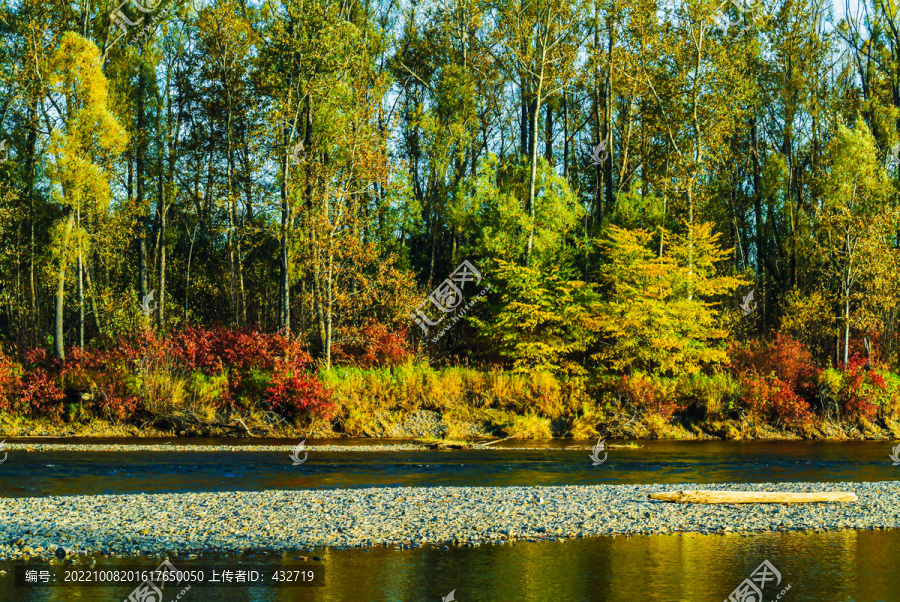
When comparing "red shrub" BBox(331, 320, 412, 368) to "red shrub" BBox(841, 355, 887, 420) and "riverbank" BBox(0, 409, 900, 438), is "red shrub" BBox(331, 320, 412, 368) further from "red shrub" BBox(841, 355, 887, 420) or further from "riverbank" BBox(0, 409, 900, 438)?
"red shrub" BBox(841, 355, 887, 420)

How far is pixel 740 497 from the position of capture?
55.2ft

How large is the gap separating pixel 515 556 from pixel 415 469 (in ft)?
32.6

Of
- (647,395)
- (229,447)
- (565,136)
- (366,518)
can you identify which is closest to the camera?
(366,518)

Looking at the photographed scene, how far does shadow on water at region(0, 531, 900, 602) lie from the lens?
10430 millimetres

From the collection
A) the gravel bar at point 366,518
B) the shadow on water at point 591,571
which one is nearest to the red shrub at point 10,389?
the gravel bar at point 366,518

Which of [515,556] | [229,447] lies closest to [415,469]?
[229,447]

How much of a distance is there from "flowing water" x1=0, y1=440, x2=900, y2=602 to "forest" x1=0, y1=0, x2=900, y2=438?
28.9 feet

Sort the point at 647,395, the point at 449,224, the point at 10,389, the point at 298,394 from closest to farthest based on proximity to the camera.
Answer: the point at 10,389, the point at 298,394, the point at 647,395, the point at 449,224

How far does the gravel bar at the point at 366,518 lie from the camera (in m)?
13.0

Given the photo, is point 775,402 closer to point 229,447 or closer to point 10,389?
point 229,447

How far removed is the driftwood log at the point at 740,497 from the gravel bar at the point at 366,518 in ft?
0.83

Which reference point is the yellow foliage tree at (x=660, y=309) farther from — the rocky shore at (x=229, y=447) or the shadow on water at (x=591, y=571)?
the shadow on water at (x=591, y=571)

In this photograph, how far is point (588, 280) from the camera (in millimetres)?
39531

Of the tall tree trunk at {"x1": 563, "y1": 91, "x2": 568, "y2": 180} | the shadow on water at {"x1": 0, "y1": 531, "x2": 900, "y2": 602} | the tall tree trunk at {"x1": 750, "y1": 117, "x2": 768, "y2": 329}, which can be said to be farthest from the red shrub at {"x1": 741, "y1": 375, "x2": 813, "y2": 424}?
the tall tree trunk at {"x1": 563, "y1": 91, "x2": 568, "y2": 180}
